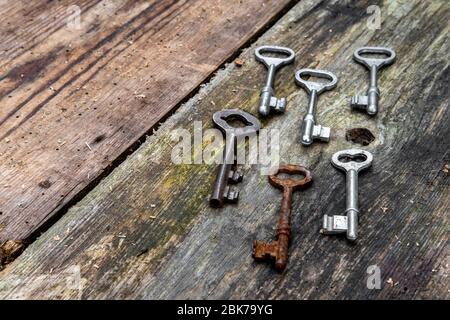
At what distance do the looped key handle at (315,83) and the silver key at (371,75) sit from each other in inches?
4.1

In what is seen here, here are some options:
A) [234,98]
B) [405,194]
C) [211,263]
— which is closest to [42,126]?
[234,98]

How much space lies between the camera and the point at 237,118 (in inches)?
81.2

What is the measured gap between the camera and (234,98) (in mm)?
2133

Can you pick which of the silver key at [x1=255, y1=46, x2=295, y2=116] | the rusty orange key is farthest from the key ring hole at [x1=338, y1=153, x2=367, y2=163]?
the silver key at [x1=255, y1=46, x2=295, y2=116]

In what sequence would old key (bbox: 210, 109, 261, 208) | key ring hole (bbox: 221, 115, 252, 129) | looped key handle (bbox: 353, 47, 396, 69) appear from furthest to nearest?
looped key handle (bbox: 353, 47, 396, 69) < key ring hole (bbox: 221, 115, 252, 129) < old key (bbox: 210, 109, 261, 208)

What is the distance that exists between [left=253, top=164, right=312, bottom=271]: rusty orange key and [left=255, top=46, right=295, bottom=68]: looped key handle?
1.60ft

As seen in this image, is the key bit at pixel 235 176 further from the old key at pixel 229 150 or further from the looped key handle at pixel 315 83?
the looped key handle at pixel 315 83

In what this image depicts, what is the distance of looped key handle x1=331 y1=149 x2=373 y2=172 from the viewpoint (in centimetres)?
183

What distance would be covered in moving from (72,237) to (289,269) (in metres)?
0.59

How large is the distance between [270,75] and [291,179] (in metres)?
0.47
